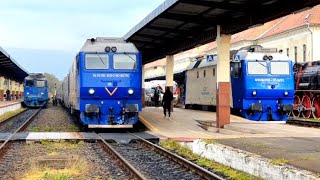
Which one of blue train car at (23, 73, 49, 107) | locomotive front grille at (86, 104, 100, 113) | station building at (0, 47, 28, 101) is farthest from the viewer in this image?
blue train car at (23, 73, 49, 107)

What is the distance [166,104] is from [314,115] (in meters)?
8.48

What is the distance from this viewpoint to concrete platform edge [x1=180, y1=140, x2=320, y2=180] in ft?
26.3

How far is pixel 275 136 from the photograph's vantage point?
15.4 metres

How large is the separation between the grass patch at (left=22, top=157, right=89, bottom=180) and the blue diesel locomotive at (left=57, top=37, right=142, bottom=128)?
6906mm

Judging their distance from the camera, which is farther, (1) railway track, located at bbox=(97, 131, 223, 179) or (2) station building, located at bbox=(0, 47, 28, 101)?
(2) station building, located at bbox=(0, 47, 28, 101)

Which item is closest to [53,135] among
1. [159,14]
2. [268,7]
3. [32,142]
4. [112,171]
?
[32,142]

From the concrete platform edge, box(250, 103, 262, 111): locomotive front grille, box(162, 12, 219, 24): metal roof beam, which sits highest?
box(162, 12, 219, 24): metal roof beam

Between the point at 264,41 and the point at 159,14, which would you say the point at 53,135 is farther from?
the point at 264,41

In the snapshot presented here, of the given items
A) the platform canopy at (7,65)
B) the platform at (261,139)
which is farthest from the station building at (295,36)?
the platform at (261,139)

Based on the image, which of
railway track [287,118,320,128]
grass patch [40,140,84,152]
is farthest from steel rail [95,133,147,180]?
railway track [287,118,320,128]

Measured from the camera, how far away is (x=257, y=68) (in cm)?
2286

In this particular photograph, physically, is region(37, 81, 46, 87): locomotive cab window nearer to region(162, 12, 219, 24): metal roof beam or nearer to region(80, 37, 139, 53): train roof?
region(80, 37, 139, 53): train roof

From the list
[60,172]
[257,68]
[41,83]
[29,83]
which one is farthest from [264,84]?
[29,83]

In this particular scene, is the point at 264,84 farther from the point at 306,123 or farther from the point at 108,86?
the point at 108,86
